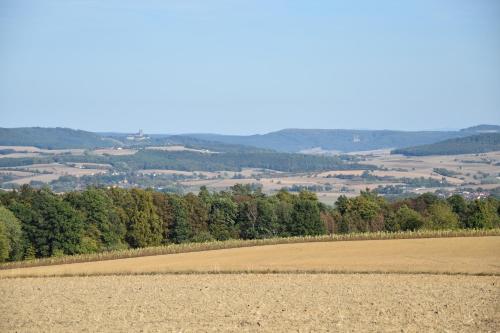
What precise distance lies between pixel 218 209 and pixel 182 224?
6.03m

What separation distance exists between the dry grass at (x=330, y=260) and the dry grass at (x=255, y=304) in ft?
9.67

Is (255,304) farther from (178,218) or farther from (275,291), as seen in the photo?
(178,218)

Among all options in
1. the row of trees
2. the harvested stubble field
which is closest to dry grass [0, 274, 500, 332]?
the harvested stubble field

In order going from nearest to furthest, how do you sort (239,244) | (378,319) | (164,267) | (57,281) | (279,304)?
(378,319)
(279,304)
(57,281)
(164,267)
(239,244)

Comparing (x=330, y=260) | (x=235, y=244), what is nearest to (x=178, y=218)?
(x=235, y=244)

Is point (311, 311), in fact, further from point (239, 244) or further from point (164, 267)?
point (239, 244)

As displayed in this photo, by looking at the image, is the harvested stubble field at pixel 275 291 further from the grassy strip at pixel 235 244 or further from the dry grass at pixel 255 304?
the grassy strip at pixel 235 244

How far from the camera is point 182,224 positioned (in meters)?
96.2

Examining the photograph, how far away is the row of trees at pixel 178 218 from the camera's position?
79562 mm

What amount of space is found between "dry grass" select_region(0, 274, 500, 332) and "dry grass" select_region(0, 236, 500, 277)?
295 cm

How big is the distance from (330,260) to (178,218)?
4235 cm

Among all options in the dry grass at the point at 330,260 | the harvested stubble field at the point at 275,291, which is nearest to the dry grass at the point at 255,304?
the harvested stubble field at the point at 275,291

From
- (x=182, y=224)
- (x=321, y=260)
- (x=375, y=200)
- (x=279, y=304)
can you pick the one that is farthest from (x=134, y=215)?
(x=279, y=304)

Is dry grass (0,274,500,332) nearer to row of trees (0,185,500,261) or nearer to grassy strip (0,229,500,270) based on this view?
grassy strip (0,229,500,270)
